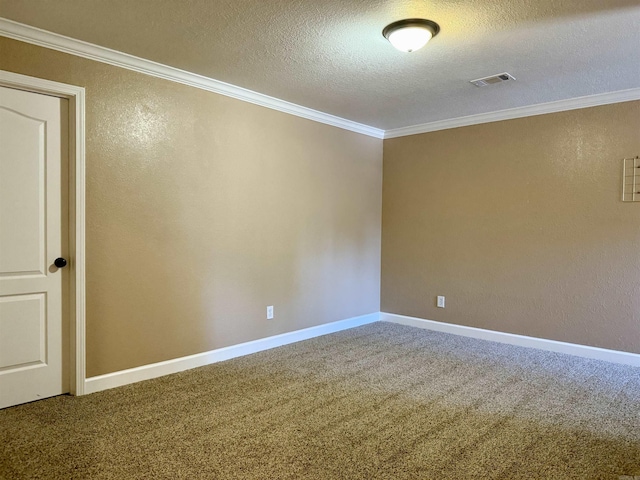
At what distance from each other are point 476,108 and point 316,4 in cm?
259

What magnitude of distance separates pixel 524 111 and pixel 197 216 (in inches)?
133

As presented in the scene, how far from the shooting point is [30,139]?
2.82m

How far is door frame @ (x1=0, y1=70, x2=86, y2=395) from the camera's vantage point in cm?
292

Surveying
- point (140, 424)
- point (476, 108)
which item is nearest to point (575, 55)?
point (476, 108)

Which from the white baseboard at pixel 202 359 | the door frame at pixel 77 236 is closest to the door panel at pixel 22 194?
the door frame at pixel 77 236

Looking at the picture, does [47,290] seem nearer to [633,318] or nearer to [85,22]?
[85,22]

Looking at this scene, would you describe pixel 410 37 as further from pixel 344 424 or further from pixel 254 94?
pixel 344 424

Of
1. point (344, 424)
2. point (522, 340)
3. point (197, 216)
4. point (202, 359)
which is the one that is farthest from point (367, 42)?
point (522, 340)

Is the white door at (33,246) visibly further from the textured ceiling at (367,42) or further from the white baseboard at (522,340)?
the white baseboard at (522,340)

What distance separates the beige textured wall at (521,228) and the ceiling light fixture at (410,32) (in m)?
2.29

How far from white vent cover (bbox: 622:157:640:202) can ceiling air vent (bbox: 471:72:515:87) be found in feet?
4.61

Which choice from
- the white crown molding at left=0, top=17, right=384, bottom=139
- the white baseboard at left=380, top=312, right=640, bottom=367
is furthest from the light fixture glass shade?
the white baseboard at left=380, top=312, right=640, bottom=367

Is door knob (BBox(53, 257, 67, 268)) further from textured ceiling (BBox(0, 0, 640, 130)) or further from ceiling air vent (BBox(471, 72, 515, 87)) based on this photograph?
ceiling air vent (BBox(471, 72, 515, 87))

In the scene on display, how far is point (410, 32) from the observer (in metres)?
2.56
